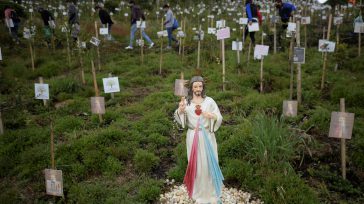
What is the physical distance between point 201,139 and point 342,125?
1928mm

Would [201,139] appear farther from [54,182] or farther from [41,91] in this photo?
[41,91]

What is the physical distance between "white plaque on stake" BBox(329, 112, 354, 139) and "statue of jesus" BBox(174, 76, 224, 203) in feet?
5.52

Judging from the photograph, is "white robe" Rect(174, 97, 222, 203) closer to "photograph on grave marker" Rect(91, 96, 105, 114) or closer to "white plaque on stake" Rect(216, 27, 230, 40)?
"photograph on grave marker" Rect(91, 96, 105, 114)

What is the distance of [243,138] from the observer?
5105mm

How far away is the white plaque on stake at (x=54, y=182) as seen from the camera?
13.3 feet

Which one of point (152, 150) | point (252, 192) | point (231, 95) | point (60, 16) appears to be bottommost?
point (252, 192)

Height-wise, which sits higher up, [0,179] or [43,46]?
[43,46]

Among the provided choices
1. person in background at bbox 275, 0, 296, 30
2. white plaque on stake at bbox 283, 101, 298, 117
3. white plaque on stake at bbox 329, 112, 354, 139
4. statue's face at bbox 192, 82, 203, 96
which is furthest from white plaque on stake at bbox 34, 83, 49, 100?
person in background at bbox 275, 0, 296, 30

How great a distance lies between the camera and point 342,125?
4.23 meters

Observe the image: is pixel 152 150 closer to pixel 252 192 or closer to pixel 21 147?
pixel 252 192

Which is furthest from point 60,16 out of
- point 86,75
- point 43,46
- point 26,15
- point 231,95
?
point 231,95

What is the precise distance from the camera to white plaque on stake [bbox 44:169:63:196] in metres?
4.05

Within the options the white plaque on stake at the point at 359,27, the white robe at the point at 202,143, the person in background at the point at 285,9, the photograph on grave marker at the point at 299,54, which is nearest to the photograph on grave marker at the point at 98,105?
the white robe at the point at 202,143

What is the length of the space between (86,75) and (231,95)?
4337 millimetres
